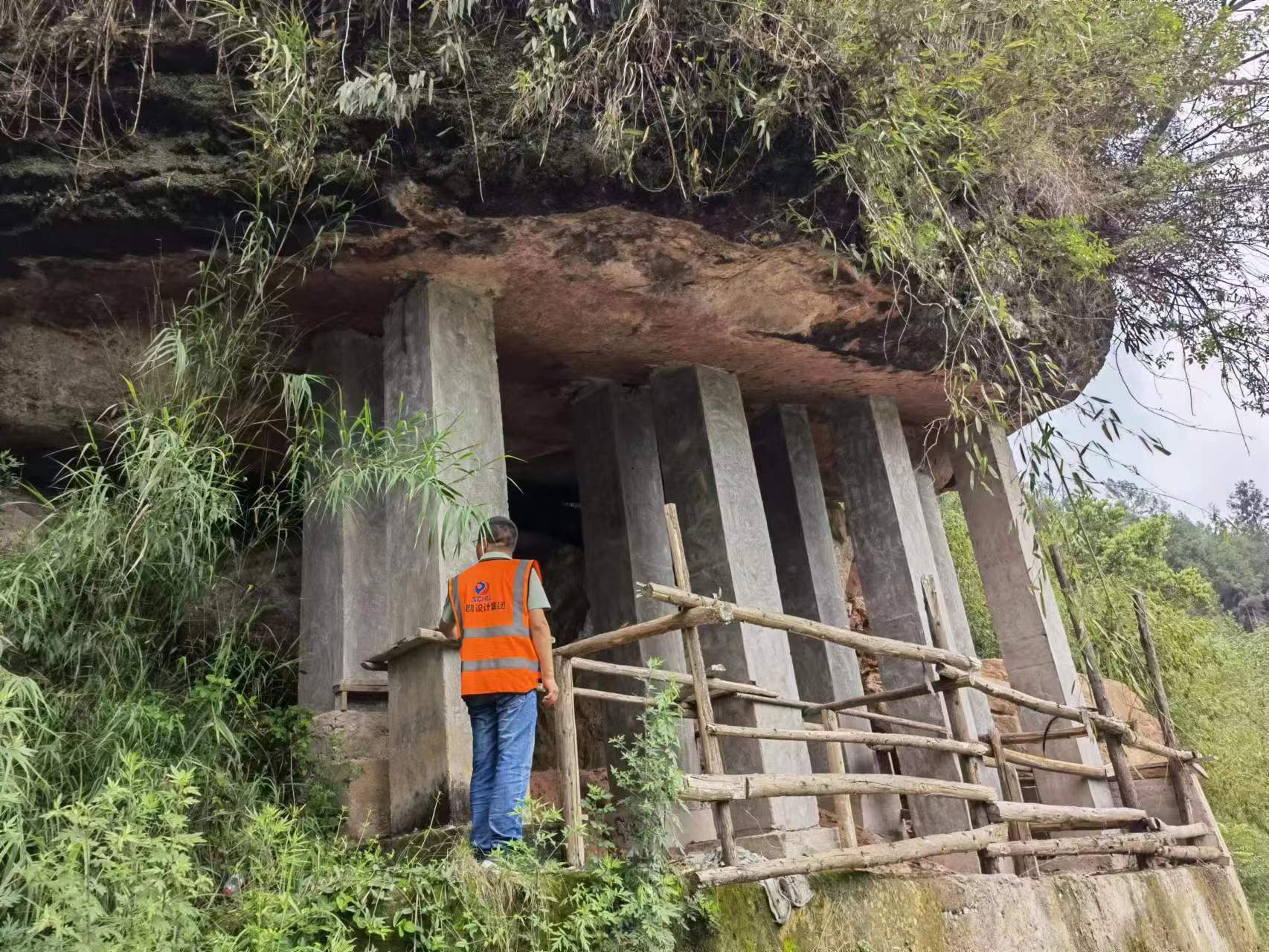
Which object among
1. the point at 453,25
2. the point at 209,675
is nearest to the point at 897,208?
the point at 453,25

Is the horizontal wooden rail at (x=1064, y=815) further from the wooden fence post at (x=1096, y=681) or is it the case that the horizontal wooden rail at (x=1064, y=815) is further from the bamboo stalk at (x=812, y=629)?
the bamboo stalk at (x=812, y=629)

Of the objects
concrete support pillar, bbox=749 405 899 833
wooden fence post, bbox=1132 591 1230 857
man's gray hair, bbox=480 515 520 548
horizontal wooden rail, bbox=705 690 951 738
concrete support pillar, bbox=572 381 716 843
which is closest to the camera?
man's gray hair, bbox=480 515 520 548

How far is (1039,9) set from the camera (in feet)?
23.6

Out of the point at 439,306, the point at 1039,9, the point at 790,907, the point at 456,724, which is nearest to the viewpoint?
the point at 790,907

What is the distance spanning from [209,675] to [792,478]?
5546mm

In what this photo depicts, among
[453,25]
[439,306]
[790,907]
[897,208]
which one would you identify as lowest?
[790,907]

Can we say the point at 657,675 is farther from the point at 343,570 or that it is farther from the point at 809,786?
the point at 343,570

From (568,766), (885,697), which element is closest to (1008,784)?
(885,697)

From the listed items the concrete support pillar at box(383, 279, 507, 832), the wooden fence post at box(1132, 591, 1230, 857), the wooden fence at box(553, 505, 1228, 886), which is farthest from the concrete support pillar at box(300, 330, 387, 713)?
the wooden fence post at box(1132, 591, 1230, 857)

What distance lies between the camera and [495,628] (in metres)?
4.05

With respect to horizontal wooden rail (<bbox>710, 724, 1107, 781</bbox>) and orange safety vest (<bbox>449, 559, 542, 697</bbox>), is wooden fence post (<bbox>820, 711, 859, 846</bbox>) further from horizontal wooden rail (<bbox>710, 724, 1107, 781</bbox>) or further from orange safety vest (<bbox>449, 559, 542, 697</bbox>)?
orange safety vest (<bbox>449, 559, 542, 697</bbox>)

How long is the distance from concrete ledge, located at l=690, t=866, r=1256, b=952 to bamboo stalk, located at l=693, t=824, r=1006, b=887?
0.16 ft

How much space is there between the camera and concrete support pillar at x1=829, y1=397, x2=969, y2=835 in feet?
25.7

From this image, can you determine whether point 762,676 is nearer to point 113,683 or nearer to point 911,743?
point 911,743
